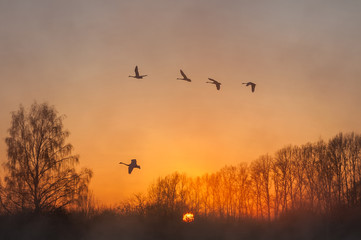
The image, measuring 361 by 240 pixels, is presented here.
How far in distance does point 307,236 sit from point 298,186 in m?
17.9

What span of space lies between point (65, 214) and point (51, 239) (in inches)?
101

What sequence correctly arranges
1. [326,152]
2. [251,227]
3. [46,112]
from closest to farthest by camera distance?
[46,112]
[251,227]
[326,152]

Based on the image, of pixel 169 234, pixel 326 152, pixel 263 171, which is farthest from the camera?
pixel 263 171

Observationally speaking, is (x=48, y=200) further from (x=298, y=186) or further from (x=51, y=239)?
(x=298, y=186)

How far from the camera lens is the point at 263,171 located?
72.2 metres

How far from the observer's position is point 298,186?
6688cm

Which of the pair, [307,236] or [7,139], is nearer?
[7,139]

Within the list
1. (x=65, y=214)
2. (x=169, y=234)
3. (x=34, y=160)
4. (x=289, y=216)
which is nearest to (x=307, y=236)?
(x=289, y=216)

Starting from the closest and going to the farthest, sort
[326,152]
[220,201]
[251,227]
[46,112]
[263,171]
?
[46,112] < [251,227] < [326,152] < [263,171] < [220,201]

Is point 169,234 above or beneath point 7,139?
beneath

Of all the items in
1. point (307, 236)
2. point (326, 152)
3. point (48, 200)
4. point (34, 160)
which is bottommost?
point (307, 236)

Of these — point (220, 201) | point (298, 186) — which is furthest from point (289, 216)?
point (220, 201)

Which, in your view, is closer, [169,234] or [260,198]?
[169,234]

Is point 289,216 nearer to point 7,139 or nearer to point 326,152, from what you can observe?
point 326,152
